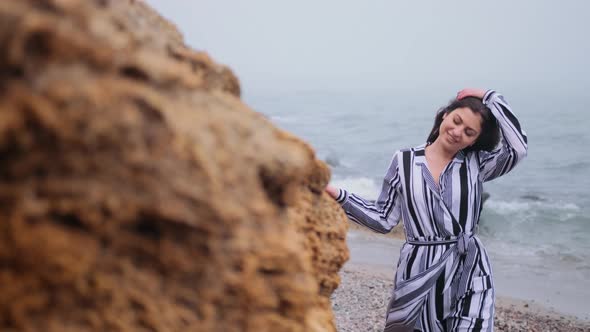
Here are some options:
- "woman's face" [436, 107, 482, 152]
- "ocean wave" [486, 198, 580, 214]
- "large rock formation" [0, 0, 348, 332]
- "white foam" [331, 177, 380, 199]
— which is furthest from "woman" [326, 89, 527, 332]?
"white foam" [331, 177, 380, 199]


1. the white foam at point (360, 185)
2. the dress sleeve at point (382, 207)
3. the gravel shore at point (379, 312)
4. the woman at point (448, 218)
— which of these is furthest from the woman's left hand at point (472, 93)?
the white foam at point (360, 185)

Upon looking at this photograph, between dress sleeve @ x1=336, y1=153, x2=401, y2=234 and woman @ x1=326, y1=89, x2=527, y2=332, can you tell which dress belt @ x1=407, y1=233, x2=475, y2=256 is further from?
dress sleeve @ x1=336, y1=153, x2=401, y2=234

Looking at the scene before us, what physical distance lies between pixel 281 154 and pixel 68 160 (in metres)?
0.56

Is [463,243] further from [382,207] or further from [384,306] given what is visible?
[384,306]

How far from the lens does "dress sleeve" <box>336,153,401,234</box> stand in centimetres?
324

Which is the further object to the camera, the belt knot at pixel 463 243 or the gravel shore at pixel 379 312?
the gravel shore at pixel 379 312

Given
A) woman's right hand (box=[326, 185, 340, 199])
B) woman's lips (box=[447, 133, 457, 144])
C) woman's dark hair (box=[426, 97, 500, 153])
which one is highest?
woman's dark hair (box=[426, 97, 500, 153])

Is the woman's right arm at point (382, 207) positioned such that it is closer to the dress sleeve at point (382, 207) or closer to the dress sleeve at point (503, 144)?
the dress sleeve at point (382, 207)

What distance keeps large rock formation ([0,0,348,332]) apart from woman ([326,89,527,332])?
1.73 m

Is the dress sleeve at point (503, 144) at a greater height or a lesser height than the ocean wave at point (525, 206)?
lesser

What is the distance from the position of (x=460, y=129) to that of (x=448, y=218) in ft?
1.74

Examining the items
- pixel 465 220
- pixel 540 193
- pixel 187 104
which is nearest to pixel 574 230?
pixel 540 193

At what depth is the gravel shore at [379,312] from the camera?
647cm

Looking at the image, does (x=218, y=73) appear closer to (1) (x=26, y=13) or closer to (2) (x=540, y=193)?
(1) (x=26, y=13)
